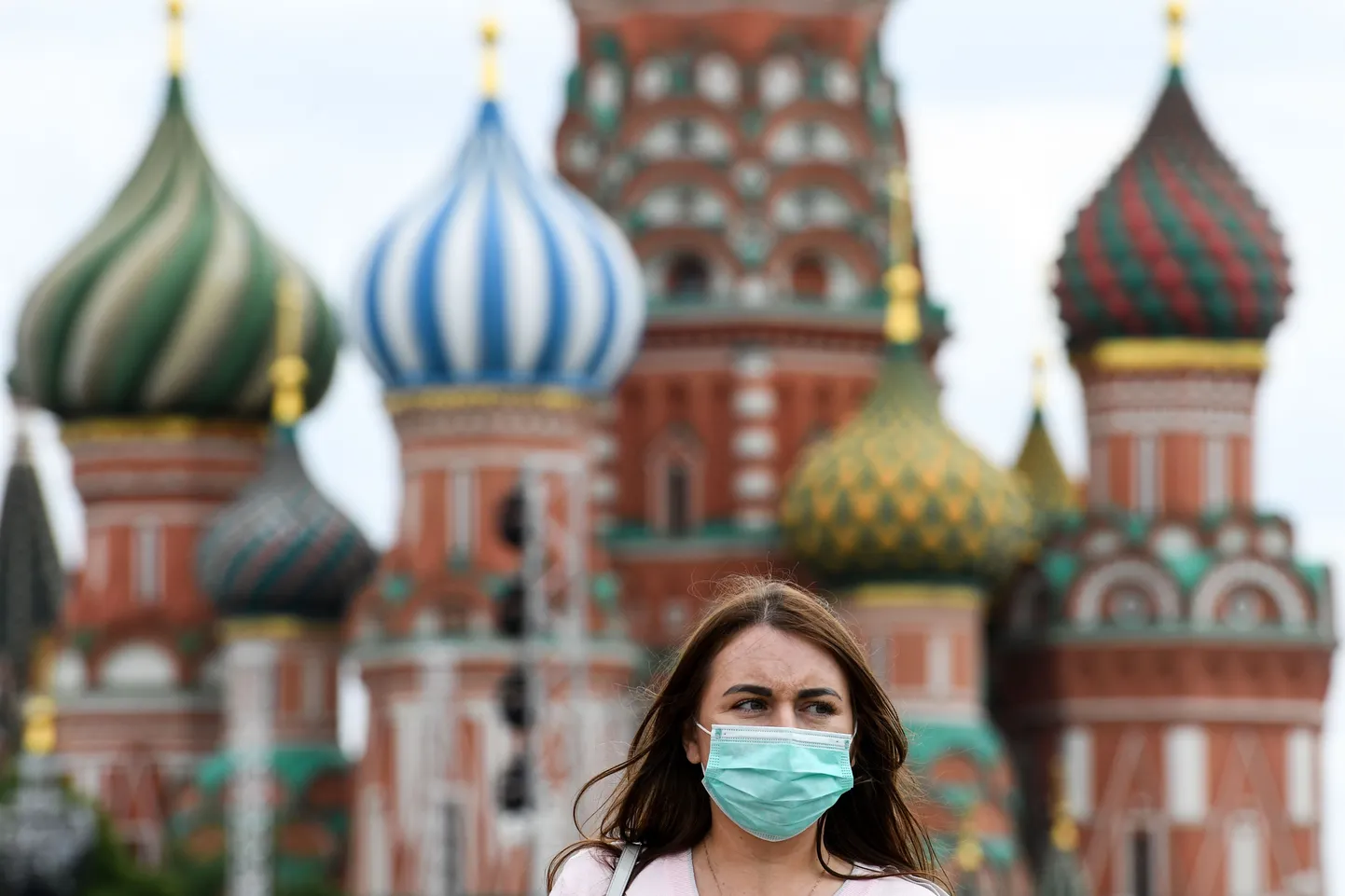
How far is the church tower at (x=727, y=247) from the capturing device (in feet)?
167

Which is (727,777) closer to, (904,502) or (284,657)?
(904,502)

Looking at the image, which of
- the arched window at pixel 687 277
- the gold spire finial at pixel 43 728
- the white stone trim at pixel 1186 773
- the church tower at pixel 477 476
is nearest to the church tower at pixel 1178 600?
the white stone trim at pixel 1186 773

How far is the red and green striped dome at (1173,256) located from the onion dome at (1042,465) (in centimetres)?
400

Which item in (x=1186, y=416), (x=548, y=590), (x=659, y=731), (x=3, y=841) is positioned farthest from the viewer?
(x=3, y=841)

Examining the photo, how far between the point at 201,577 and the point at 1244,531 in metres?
11.6

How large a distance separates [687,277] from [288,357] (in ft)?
16.4

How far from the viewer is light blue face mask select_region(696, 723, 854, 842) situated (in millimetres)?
6852

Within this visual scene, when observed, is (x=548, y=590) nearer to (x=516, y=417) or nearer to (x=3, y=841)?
(x=516, y=417)

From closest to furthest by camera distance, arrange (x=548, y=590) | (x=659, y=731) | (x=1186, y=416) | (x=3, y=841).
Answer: (x=659, y=731) < (x=548, y=590) < (x=1186, y=416) < (x=3, y=841)

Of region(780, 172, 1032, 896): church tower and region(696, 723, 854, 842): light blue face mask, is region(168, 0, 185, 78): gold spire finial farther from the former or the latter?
region(696, 723, 854, 842): light blue face mask

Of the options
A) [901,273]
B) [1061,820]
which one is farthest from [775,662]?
[1061,820]

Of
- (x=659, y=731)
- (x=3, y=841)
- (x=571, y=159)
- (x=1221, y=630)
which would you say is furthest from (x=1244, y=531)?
(x=659, y=731)

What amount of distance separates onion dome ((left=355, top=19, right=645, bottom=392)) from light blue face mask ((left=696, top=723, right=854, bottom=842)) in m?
41.3

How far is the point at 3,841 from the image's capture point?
55844mm
